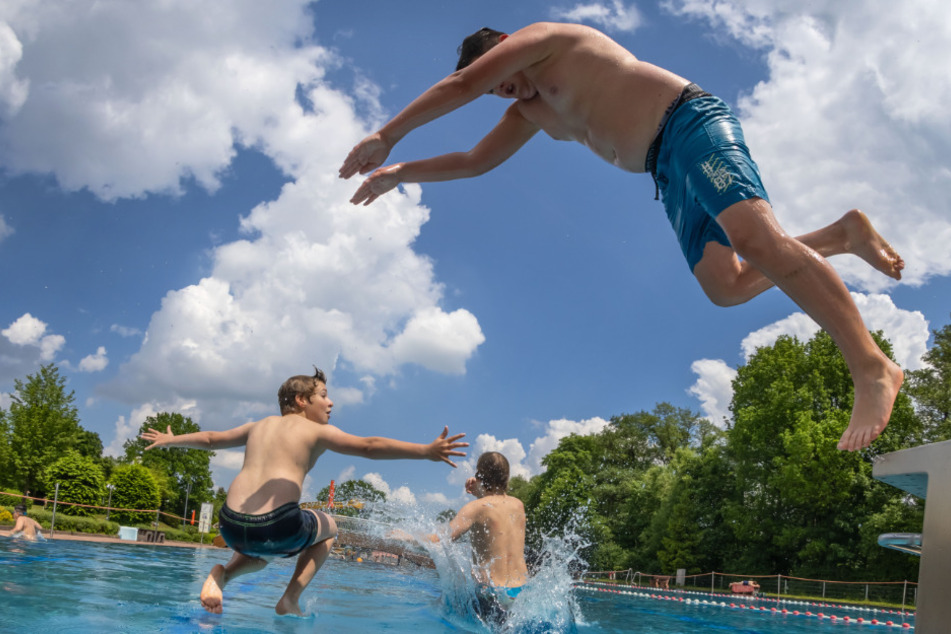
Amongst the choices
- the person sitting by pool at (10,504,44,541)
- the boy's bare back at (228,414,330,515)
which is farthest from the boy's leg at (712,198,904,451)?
the person sitting by pool at (10,504,44,541)

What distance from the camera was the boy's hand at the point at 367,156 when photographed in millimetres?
2754

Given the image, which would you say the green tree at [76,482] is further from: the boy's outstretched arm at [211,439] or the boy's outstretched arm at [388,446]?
the boy's outstretched arm at [388,446]

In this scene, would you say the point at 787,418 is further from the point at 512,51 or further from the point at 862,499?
the point at 512,51

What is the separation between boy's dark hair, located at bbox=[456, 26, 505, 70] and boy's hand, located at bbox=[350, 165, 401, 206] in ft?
1.95

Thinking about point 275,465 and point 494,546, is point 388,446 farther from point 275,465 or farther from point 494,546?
point 494,546

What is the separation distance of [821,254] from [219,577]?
11.5 ft

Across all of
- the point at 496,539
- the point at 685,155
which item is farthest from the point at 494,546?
the point at 685,155

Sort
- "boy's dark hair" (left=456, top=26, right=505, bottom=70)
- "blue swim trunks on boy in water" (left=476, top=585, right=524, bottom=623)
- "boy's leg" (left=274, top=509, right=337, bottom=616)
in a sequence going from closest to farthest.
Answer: "boy's dark hair" (left=456, top=26, right=505, bottom=70)
"boy's leg" (left=274, top=509, right=337, bottom=616)
"blue swim trunks on boy in water" (left=476, top=585, right=524, bottom=623)

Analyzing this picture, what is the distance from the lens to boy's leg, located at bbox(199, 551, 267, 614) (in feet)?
11.5

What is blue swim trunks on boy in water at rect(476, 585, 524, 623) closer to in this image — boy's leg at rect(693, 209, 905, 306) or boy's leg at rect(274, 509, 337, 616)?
boy's leg at rect(274, 509, 337, 616)

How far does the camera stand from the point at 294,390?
13.6 ft

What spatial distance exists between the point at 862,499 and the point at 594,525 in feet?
62.7

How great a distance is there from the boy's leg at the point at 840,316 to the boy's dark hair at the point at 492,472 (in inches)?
137

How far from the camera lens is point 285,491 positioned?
3.59m
